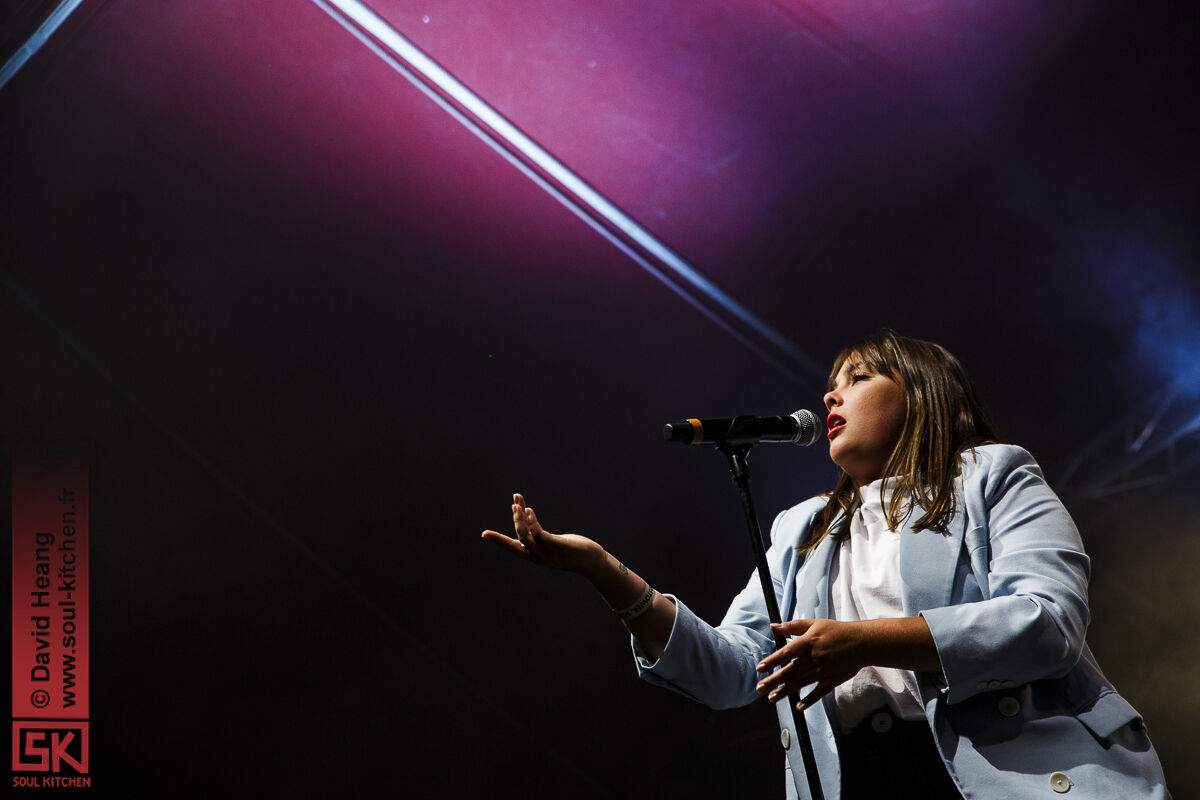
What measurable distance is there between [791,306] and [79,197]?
6.23 ft

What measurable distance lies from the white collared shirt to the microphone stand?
163 millimetres

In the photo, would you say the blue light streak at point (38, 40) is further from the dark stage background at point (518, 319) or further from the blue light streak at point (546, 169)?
the blue light streak at point (546, 169)

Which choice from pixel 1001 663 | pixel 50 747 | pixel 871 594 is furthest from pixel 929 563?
pixel 50 747

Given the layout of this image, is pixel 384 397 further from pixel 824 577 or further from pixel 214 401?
pixel 824 577

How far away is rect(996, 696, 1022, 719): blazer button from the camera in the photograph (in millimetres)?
1545

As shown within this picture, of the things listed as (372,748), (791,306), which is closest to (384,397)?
(372,748)

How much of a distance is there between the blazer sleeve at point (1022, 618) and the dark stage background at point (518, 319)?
108 centimetres

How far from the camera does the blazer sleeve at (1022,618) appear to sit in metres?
1.48

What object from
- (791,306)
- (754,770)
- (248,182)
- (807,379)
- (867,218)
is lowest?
(754,770)

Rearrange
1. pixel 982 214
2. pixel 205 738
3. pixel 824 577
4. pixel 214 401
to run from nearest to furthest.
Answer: pixel 824 577 → pixel 205 738 → pixel 214 401 → pixel 982 214

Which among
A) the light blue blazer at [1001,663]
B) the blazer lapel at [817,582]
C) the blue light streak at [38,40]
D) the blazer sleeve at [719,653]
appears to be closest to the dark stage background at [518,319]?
the blue light streak at [38,40]

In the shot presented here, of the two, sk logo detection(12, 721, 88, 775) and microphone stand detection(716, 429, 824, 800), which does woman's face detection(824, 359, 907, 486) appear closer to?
microphone stand detection(716, 429, 824, 800)

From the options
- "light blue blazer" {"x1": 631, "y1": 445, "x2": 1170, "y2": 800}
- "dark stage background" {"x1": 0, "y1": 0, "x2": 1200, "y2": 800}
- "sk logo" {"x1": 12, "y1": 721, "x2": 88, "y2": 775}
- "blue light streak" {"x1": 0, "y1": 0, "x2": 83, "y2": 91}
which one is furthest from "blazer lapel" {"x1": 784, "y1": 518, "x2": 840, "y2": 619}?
"blue light streak" {"x1": 0, "y1": 0, "x2": 83, "y2": 91}

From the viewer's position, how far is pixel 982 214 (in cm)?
274
